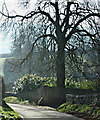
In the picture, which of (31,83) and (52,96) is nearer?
(52,96)

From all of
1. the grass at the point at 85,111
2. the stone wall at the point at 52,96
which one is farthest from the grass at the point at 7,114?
the stone wall at the point at 52,96

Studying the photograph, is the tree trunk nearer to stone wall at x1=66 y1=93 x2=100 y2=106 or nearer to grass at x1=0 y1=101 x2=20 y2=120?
stone wall at x1=66 y1=93 x2=100 y2=106

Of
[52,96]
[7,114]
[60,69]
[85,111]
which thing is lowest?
[85,111]

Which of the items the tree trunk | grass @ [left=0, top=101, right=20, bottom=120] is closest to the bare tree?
the tree trunk

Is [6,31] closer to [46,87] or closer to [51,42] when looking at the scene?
[51,42]

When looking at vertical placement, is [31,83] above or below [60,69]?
below

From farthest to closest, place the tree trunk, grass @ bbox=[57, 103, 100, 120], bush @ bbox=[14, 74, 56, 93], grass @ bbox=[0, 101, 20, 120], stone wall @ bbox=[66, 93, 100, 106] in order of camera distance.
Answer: bush @ bbox=[14, 74, 56, 93] → the tree trunk → stone wall @ bbox=[66, 93, 100, 106] → grass @ bbox=[57, 103, 100, 120] → grass @ bbox=[0, 101, 20, 120]

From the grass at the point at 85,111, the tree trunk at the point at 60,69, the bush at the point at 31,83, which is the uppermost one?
the tree trunk at the point at 60,69

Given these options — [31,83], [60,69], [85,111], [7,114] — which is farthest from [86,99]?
[31,83]

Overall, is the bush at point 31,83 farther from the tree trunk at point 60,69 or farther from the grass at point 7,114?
the grass at point 7,114

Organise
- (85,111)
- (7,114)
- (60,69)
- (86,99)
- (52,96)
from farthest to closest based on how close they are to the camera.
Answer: (60,69), (52,96), (86,99), (85,111), (7,114)

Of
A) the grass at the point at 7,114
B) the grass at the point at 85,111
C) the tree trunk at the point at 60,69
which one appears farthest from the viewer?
the tree trunk at the point at 60,69

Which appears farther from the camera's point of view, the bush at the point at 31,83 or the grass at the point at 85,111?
the bush at the point at 31,83

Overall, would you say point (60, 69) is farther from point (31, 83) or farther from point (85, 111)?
point (85, 111)
